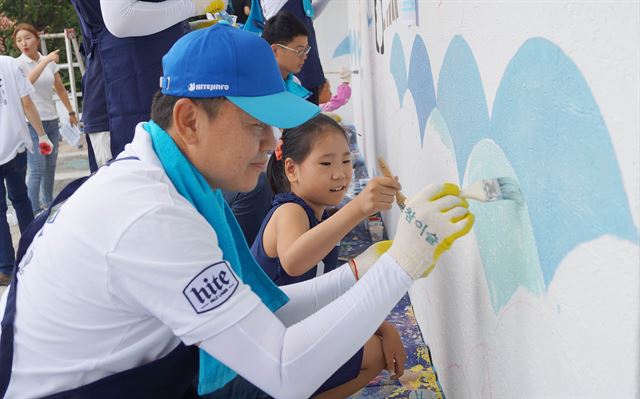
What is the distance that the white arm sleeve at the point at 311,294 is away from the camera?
1.77 metres

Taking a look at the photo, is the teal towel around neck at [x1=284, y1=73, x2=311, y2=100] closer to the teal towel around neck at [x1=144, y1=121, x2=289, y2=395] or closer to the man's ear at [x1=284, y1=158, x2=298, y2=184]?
Answer: the man's ear at [x1=284, y1=158, x2=298, y2=184]

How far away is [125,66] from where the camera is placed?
2510 mm

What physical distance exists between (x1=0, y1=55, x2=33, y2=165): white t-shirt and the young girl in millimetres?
2410

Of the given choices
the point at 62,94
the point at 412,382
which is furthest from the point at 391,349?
the point at 62,94

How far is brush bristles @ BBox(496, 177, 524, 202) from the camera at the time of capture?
3.56ft

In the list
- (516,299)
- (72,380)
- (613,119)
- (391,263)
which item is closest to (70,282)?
(72,380)

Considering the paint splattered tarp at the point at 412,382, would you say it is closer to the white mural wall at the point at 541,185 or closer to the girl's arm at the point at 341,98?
the white mural wall at the point at 541,185

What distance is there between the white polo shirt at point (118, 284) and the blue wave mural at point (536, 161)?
1.54 ft

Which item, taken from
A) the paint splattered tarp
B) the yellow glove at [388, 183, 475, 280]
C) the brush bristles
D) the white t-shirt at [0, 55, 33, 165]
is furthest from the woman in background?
the brush bristles

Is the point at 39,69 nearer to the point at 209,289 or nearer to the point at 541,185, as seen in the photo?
the point at 209,289

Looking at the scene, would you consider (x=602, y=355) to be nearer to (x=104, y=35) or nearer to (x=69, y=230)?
(x=69, y=230)

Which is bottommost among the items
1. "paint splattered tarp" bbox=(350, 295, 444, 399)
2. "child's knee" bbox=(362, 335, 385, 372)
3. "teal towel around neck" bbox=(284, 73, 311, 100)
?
"paint splattered tarp" bbox=(350, 295, 444, 399)

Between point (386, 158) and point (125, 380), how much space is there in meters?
2.36

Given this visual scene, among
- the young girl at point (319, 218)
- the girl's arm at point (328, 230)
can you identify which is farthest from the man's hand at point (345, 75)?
the girl's arm at point (328, 230)
